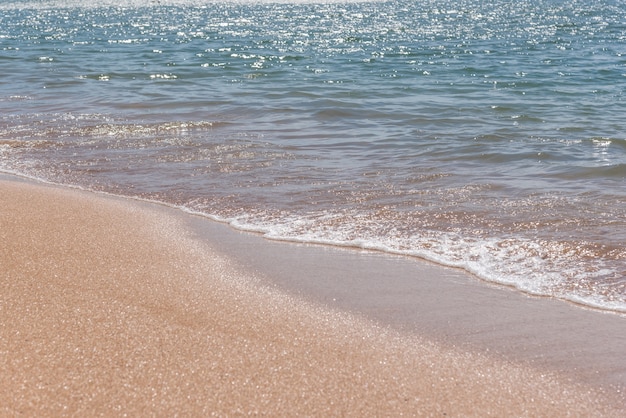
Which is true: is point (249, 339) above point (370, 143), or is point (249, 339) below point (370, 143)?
above

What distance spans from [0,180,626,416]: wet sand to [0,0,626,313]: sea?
2.01ft

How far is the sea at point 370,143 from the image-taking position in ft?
16.6

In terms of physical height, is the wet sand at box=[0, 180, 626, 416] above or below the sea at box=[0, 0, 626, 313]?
above

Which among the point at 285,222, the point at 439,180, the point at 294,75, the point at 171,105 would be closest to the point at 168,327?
the point at 285,222

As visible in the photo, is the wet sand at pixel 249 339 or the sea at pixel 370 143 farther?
the sea at pixel 370 143

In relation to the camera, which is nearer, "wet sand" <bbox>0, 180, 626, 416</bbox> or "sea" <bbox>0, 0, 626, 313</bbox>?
"wet sand" <bbox>0, 180, 626, 416</bbox>

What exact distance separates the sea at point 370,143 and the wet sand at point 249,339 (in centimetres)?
61

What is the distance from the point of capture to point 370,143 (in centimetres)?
825

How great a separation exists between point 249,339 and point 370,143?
5074mm

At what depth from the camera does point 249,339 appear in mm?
3424

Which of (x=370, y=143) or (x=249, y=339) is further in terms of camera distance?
(x=370, y=143)

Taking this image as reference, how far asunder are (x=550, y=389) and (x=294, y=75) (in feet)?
39.1

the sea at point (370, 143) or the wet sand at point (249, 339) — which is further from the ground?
the wet sand at point (249, 339)

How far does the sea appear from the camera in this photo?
5.07 meters
